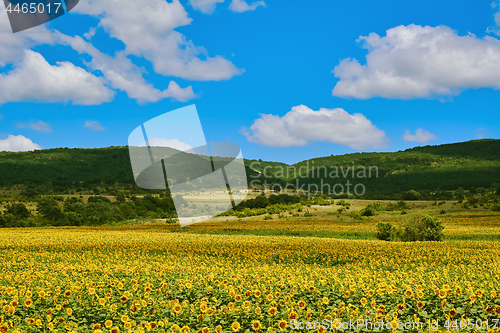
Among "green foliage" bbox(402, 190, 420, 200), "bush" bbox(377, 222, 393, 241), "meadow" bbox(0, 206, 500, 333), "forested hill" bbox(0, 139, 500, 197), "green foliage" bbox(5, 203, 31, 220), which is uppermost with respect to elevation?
"forested hill" bbox(0, 139, 500, 197)

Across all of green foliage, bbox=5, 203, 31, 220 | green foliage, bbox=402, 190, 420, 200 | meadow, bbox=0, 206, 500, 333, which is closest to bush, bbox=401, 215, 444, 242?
meadow, bbox=0, 206, 500, 333

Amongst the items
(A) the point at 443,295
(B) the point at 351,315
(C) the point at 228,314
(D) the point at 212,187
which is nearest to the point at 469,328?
(A) the point at 443,295

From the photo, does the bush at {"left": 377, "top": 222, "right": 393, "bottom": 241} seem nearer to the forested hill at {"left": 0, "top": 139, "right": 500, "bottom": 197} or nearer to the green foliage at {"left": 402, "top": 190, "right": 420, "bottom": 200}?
the green foliage at {"left": 402, "top": 190, "right": 420, "bottom": 200}

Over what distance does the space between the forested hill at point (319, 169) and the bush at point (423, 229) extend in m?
67.3

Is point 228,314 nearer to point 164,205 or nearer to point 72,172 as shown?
point 164,205

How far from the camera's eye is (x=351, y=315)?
4.93 m

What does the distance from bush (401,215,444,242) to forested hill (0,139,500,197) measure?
221ft

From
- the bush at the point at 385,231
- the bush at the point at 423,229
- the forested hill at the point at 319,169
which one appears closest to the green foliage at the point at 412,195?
the forested hill at the point at 319,169

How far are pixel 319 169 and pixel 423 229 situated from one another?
320ft

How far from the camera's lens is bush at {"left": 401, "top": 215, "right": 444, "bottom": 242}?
2231cm

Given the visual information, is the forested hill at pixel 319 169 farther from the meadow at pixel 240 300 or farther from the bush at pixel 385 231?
the meadow at pixel 240 300

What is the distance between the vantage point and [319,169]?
11931 centimetres

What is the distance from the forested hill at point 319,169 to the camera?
3233 inches

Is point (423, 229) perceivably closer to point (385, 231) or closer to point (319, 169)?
point (385, 231)
